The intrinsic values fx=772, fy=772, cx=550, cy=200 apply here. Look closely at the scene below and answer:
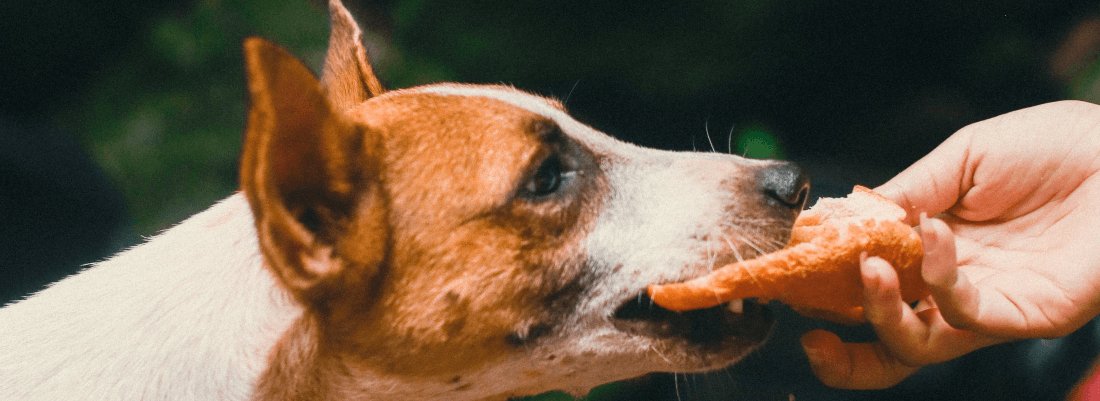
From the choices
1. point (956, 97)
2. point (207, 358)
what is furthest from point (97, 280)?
point (956, 97)

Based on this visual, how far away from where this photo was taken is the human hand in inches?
48.2

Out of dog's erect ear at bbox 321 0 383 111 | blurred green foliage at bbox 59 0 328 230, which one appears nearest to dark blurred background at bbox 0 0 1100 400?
blurred green foliage at bbox 59 0 328 230

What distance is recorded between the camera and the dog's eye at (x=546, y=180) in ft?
3.92

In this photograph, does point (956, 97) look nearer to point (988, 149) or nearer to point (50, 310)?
point (988, 149)

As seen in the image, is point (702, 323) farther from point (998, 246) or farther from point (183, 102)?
point (183, 102)

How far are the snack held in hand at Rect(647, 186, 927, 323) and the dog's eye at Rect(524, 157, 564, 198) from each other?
22 centimetres

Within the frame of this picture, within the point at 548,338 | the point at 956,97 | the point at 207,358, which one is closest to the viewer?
the point at 207,358

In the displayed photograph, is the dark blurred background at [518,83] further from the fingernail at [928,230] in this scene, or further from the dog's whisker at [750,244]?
the fingernail at [928,230]

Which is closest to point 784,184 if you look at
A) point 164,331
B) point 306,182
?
point 306,182

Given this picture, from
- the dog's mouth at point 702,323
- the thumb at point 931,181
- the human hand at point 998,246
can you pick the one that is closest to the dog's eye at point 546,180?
the dog's mouth at point 702,323

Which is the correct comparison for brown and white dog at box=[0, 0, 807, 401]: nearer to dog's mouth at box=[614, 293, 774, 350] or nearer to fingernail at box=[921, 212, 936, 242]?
dog's mouth at box=[614, 293, 774, 350]

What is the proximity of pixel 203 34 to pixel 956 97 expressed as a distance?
2.09 meters

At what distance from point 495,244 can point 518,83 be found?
3.67ft

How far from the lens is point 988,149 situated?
1.51 meters
